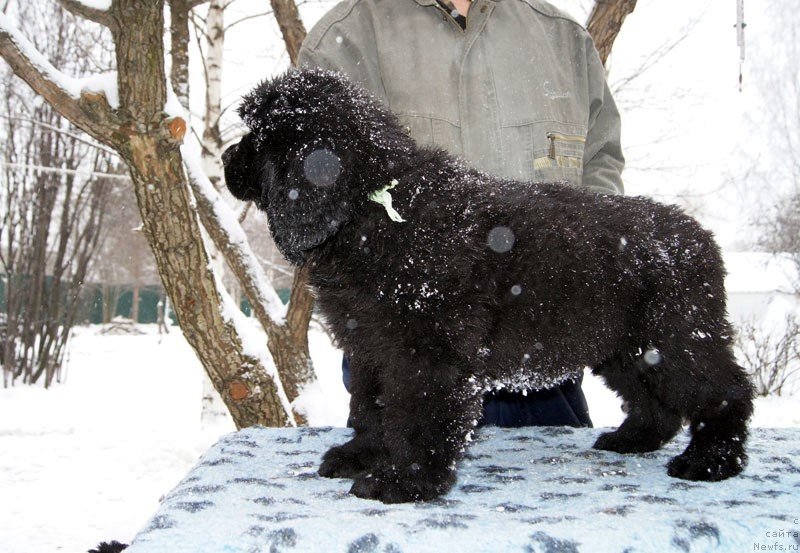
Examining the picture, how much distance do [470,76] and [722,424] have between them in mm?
1824

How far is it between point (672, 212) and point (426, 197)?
1.02m

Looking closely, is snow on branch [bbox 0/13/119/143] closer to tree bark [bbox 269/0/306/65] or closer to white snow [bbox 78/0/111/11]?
white snow [bbox 78/0/111/11]

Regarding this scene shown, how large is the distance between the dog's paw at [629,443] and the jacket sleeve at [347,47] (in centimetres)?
183

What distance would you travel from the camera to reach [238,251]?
5.60 metres

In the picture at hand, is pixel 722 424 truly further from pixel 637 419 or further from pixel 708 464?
pixel 637 419

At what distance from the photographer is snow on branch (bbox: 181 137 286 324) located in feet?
17.6

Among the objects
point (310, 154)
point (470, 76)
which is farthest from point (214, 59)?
point (310, 154)

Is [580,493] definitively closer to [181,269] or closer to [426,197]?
[426,197]

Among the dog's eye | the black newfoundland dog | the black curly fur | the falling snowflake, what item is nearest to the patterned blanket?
the black newfoundland dog

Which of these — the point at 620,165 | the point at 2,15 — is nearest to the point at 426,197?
the point at 620,165

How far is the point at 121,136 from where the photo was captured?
3.95 m

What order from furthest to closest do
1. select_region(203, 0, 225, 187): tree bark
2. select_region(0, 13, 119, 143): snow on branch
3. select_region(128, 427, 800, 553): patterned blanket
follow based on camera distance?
select_region(203, 0, 225, 187): tree bark
select_region(0, 13, 119, 143): snow on branch
select_region(128, 427, 800, 553): patterned blanket

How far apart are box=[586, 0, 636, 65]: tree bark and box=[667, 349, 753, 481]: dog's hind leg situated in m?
3.65

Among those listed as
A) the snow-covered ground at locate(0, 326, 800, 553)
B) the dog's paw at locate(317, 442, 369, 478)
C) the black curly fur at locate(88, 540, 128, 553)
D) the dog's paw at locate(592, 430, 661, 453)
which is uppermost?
the dog's paw at locate(592, 430, 661, 453)
